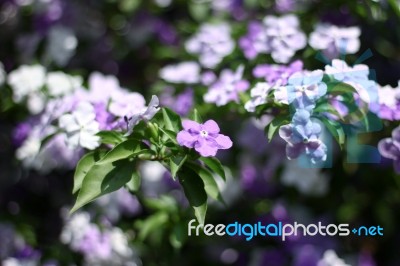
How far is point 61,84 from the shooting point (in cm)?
219

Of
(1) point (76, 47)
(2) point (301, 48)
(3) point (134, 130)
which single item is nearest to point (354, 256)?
(2) point (301, 48)

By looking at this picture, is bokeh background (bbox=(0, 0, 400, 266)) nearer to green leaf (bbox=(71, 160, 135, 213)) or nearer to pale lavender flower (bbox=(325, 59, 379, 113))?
pale lavender flower (bbox=(325, 59, 379, 113))

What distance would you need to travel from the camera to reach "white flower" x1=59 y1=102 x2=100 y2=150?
1.62m

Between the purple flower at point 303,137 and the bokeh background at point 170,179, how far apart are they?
467mm

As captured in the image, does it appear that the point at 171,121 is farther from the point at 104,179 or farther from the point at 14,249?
the point at 14,249

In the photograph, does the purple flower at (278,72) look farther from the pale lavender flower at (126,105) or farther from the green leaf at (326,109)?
the pale lavender flower at (126,105)

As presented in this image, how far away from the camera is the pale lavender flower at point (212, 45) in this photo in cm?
228

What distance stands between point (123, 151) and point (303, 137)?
0.41 meters

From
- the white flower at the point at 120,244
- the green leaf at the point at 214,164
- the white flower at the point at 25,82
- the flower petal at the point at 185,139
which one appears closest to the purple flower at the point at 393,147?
the green leaf at the point at 214,164

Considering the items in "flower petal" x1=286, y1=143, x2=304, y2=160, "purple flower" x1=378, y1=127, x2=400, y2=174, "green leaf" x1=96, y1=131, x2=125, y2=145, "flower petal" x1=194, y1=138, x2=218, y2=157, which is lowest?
"purple flower" x1=378, y1=127, x2=400, y2=174

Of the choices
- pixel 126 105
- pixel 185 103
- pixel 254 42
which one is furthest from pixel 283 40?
pixel 126 105

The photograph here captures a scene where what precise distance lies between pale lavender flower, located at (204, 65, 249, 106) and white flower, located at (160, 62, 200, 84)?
33 centimetres

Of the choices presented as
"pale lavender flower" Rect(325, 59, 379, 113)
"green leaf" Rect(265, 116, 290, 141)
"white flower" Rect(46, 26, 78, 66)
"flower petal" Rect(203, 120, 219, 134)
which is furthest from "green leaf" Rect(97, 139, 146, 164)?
"white flower" Rect(46, 26, 78, 66)

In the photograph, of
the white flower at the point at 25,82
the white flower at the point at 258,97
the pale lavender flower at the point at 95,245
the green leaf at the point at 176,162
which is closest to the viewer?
the green leaf at the point at 176,162
